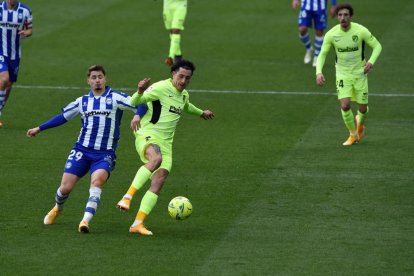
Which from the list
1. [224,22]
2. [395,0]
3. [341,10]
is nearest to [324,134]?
[341,10]

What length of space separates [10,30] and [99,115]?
22.6 ft

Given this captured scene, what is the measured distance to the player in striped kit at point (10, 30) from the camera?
21.7 m

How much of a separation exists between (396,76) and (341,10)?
7.18 metres

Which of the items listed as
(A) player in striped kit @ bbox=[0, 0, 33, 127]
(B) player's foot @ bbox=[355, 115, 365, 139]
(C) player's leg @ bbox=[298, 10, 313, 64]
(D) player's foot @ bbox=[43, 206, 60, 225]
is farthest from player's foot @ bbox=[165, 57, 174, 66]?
(D) player's foot @ bbox=[43, 206, 60, 225]

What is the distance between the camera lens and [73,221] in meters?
15.8

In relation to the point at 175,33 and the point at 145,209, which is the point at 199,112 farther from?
the point at 175,33

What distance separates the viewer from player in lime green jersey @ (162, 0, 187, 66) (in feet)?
92.2

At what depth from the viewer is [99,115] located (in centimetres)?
1548

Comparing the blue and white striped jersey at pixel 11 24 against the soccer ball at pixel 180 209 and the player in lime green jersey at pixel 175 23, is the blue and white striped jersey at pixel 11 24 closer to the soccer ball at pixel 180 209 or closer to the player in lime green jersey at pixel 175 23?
the player in lime green jersey at pixel 175 23

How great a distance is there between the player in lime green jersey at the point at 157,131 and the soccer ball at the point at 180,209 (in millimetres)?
250

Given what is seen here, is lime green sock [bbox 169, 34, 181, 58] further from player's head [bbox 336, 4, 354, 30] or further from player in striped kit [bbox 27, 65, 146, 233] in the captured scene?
player in striped kit [bbox 27, 65, 146, 233]

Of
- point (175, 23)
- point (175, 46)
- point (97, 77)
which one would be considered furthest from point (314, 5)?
point (97, 77)

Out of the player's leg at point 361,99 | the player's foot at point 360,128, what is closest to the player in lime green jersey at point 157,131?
the player's leg at point 361,99

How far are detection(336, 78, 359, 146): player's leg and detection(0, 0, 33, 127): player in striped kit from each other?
591cm
